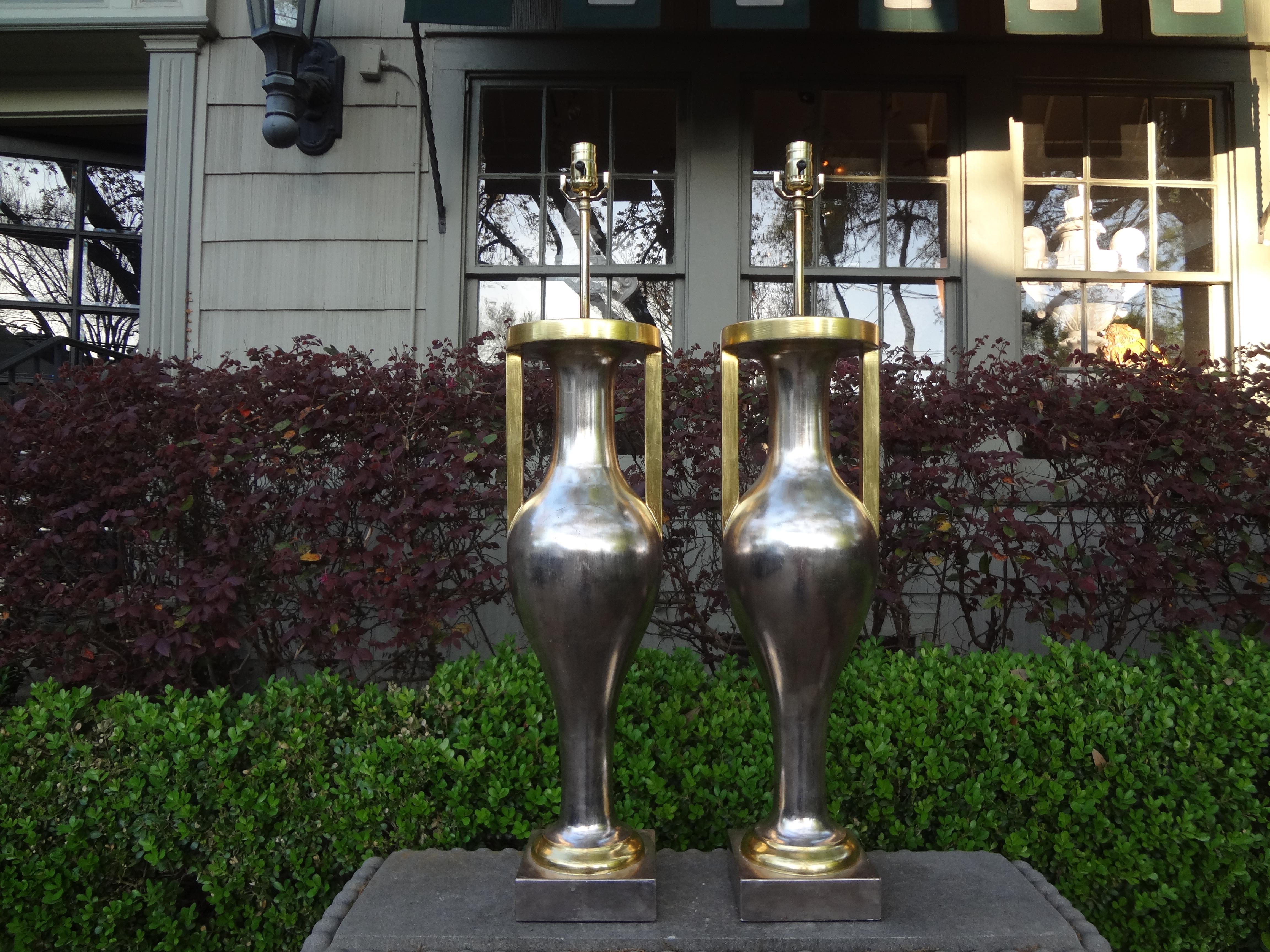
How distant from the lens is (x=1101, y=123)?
16.2ft

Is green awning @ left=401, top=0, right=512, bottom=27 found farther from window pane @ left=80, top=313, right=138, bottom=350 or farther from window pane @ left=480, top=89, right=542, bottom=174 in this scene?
window pane @ left=80, top=313, right=138, bottom=350

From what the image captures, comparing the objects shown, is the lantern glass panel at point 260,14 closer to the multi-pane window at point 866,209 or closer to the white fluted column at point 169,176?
the white fluted column at point 169,176

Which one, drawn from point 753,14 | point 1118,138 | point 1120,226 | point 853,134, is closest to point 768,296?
point 853,134

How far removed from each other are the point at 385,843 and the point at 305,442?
151 centimetres

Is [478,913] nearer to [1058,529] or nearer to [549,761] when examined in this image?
[549,761]

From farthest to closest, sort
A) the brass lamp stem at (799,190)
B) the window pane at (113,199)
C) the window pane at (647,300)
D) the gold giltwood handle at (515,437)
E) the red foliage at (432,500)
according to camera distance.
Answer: the window pane at (113,199) < the window pane at (647,300) < the red foliage at (432,500) < the gold giltwood handle at (515,437) < the brass lamp stem at (799,190)

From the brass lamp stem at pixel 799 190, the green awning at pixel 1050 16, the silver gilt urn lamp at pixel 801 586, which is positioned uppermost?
the green awning at pixel 1050 16

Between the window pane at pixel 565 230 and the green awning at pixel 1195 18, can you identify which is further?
the window pane at pixel 565 230

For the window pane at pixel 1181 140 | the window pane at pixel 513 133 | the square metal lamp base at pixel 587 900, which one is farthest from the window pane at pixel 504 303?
the square metal lamp base at pixel 587 900

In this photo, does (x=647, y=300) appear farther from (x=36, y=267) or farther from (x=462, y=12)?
(x=36, y=267)

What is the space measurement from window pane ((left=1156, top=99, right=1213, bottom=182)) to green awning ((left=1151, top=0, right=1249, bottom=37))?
0.94 m

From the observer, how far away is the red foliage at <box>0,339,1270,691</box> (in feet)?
9.95

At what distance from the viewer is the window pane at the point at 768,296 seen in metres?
4.87

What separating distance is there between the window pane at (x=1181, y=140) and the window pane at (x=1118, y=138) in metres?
0.08
